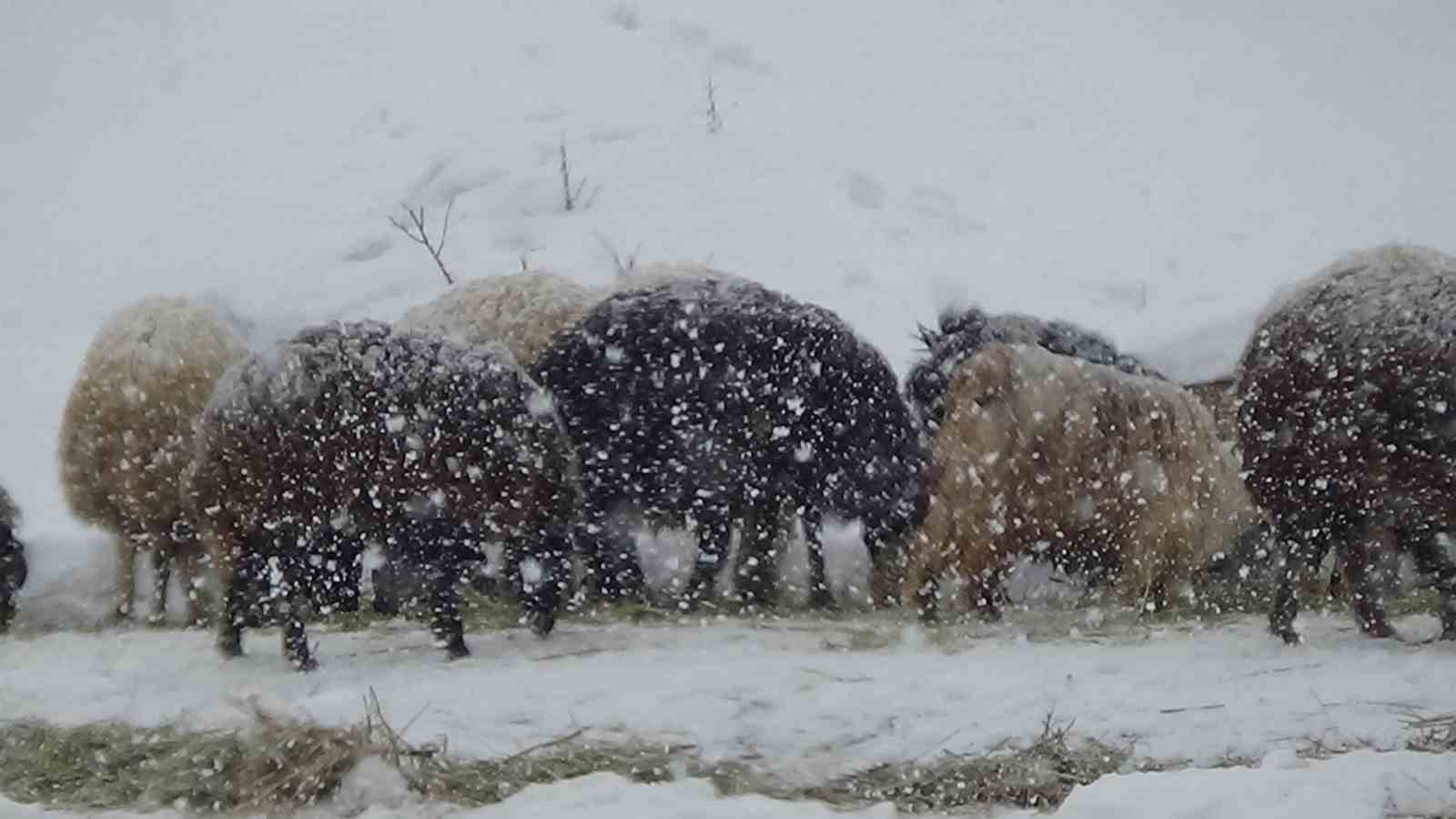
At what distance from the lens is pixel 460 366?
→ 22.9 feet

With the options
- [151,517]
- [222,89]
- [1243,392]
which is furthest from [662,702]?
[222,89]

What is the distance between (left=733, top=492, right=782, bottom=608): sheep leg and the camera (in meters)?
8.30

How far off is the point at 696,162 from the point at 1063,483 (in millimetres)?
7679

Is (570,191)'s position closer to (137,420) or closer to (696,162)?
(696,162)

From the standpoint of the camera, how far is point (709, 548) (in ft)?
27.5

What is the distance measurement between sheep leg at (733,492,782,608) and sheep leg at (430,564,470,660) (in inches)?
70.9

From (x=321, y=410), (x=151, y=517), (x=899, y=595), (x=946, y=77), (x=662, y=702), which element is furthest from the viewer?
(x=946, y=77)

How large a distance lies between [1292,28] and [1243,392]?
38.2ft

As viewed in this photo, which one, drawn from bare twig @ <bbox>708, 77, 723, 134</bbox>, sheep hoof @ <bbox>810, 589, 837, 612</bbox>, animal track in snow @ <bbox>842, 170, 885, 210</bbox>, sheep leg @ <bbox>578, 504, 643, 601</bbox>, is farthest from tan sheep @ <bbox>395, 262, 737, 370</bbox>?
bare twig @ <bbox>708, 77, 723, 134</bbox>

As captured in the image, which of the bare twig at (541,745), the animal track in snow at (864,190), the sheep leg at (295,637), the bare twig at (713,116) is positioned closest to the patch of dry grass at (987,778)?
the bare twig at (541,745)

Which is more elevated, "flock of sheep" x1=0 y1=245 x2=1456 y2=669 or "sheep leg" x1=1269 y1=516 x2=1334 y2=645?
"flock of sheep" x1=0 y1=245 x2=1456 y2=669

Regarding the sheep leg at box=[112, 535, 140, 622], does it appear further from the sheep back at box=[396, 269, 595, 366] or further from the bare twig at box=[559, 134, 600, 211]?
the bare twig at box=[559, 134, 600, 211]

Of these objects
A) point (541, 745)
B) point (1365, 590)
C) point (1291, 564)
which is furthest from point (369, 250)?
point (541, 745)

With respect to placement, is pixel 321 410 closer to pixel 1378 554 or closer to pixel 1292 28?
pixel 1378 554
